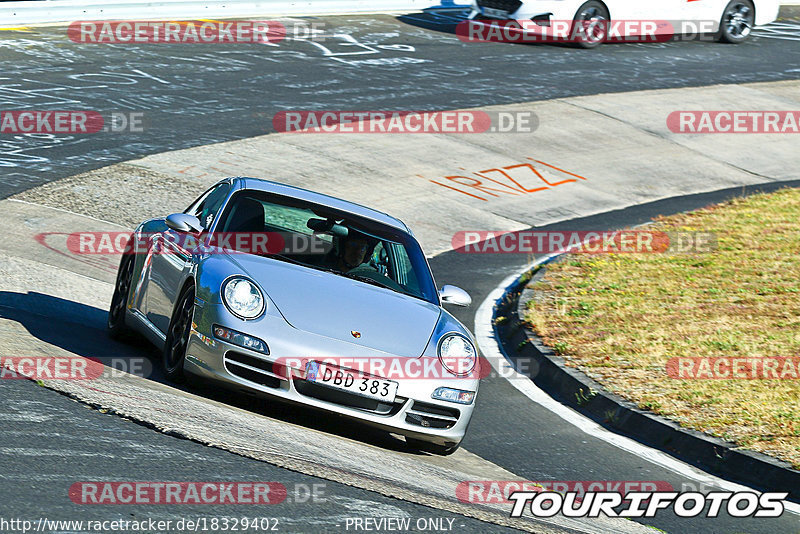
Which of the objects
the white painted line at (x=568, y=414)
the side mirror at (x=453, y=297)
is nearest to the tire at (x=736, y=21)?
the white painted line at (x=568, y=414)

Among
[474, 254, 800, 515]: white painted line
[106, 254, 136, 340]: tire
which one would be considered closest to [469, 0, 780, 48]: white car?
[474, 254, 800, 515]: white painted line

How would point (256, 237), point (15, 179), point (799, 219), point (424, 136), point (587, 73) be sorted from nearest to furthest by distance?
point (256, 237) < point (15, 179) < point (799, 219) < point (424, 136) < point (587, 73)

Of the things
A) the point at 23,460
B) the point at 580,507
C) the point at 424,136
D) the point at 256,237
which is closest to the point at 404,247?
the point at 256,237

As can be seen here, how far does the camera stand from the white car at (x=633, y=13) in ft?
74.3

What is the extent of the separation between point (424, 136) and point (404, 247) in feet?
32.4

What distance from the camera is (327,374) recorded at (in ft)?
21.2

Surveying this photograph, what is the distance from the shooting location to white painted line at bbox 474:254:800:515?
24.2 feet

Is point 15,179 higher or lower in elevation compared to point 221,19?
lower

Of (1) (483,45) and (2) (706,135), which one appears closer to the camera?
(2) (706,135)

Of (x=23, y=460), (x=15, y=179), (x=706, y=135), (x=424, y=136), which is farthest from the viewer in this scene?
(x=706, y=135)

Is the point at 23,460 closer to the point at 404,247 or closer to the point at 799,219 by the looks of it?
the point at 404,247

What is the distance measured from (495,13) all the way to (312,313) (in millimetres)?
17284

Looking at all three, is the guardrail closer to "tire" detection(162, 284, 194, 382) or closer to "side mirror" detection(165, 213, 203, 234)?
"side mirror" detection(165, 213, 203, 234)

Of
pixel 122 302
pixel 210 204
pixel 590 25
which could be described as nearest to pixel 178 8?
pixel 590 25
